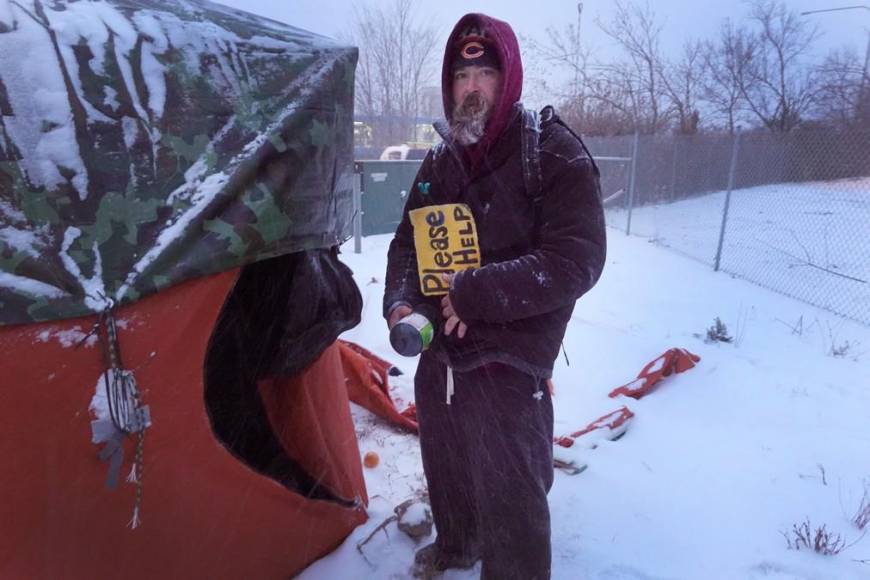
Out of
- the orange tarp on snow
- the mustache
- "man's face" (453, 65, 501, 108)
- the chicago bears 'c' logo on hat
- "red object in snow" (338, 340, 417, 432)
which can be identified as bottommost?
"red object in snow" (338, 340, 417, 432)

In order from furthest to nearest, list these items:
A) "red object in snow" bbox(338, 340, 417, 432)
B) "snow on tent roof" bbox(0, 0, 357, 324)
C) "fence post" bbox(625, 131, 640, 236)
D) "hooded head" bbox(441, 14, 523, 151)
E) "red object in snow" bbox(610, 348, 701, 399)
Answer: "fence post" bbox(625, 131, 640, 236)
"red object in snow" bbox(610, 348, 701, 399)
"red object in snow" bbox(338, 340, 417, 432)
"hooded head" bbox(441, 14, 523, 151)
"snow on tent roof" bbox(0, 0, 357, 324)

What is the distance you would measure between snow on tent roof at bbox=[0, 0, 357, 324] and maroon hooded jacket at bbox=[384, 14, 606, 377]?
487mm

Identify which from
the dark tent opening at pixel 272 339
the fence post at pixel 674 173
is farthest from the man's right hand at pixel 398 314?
the fence post at pixel 674 173

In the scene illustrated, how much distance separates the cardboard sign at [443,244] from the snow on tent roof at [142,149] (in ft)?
1.17

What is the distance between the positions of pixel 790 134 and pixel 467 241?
9309 mm

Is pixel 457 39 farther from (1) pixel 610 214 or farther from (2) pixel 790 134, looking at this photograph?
(1) pixel 610 214

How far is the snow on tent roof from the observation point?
1325 millimetres

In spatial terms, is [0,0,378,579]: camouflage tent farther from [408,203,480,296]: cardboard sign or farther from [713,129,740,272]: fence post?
[713,129,740,272]: fence post

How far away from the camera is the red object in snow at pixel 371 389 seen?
3.27 m

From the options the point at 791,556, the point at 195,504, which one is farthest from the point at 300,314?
the point at 791,556

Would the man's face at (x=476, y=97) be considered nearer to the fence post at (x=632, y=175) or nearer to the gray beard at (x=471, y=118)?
the gray beard at (x=471, y=118)

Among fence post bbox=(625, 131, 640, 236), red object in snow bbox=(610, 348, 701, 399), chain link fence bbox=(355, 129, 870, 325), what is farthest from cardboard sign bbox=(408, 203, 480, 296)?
fence post bbox=(625, 131, 640, 236)

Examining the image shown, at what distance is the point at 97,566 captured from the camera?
157cm

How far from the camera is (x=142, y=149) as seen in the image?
1457 mm
